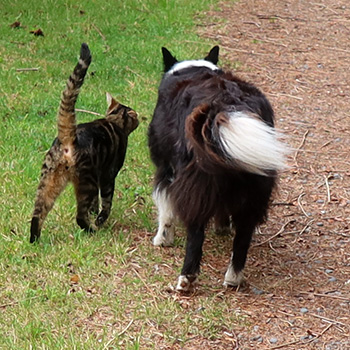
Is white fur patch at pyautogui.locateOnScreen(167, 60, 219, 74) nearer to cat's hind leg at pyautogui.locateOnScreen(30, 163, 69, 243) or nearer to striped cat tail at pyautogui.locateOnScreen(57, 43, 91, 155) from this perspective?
striped cat tail at pyautogui.locateOnScreen(57, 43, 91, 155)

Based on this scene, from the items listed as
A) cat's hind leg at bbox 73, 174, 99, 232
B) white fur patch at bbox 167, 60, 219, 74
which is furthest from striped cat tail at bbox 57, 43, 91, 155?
white fur patch at bbox 167, 60, 219, 74

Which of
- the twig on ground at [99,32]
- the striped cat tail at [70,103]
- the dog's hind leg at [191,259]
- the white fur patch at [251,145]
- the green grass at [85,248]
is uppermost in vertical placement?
the white fur patch at [251,145]

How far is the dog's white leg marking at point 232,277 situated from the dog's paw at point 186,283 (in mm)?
247

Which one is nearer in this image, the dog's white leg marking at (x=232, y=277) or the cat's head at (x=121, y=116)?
the dog's white leg marking at (x=232, y=277)

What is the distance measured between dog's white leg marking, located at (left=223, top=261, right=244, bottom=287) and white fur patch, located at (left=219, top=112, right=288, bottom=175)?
95 cm

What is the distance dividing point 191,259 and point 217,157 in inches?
32.3

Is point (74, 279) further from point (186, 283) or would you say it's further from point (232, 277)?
point (232, 277)

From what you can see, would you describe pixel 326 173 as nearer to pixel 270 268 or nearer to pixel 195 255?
pixel 270 268

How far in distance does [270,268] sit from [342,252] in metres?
0.60

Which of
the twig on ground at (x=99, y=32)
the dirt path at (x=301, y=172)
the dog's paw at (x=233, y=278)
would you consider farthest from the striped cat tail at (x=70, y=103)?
the twig on ground at (x=99, y=32)

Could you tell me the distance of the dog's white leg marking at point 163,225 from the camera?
525 cm

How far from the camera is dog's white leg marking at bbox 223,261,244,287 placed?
4676 mm

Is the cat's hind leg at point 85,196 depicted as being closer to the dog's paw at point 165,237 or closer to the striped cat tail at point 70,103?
the striped cat tail at point 70,103

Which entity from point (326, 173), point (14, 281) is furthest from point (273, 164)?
point (326, 173)
